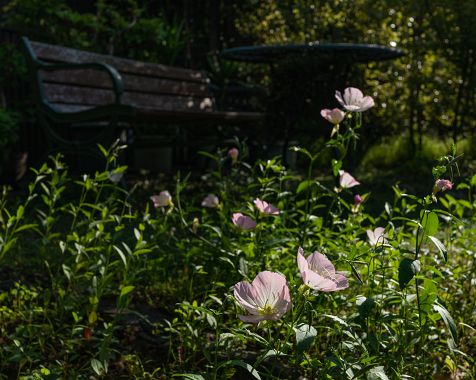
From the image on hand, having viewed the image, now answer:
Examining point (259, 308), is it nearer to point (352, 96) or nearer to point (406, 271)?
point (406, 271)

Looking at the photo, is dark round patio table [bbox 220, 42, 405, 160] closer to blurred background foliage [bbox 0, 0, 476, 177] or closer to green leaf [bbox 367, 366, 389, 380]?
blurred background foliage [bbox 0, 0, 476, 177]

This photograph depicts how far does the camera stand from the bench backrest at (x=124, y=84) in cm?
445

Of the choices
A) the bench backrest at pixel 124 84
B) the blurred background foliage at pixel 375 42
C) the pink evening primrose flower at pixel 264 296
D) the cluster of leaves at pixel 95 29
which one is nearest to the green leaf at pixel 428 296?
the pink evening primrose flower at pixel 264 296

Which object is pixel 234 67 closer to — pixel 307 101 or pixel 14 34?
pixel 307 101

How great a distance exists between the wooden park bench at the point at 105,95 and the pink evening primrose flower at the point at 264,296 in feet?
9.49

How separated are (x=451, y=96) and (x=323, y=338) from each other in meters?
6.87

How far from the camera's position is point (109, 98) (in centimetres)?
507

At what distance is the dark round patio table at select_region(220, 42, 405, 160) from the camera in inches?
186

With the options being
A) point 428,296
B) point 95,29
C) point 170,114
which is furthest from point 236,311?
point 95,29

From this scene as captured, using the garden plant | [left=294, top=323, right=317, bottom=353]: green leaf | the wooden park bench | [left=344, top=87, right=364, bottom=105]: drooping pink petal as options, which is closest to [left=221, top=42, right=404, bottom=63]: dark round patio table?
the wooden park bench

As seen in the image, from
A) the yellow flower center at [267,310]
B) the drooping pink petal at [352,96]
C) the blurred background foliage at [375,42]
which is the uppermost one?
the drooping pink petal at [352,96]

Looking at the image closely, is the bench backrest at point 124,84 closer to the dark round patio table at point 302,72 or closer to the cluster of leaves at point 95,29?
the dark round patio table at point 302,72

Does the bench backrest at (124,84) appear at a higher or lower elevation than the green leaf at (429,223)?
lower

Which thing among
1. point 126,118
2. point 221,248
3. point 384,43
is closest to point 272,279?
point 221,248
